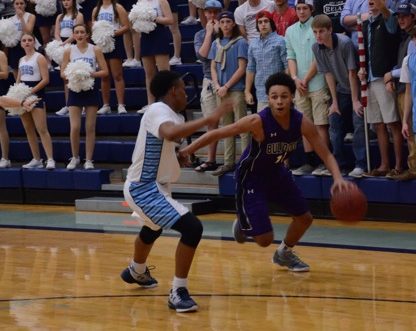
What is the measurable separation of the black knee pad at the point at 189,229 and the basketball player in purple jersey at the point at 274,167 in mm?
480

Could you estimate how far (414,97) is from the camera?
32.7 ft

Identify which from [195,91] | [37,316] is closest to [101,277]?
[37,316]

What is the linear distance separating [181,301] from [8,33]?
8.83 m

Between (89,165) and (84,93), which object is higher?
(84,93)

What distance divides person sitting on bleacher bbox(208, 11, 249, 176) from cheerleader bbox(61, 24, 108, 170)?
6.46 feet

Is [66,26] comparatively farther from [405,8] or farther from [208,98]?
[405,8]

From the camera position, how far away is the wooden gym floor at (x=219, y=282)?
655 cm

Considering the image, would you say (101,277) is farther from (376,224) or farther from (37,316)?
(376,224)

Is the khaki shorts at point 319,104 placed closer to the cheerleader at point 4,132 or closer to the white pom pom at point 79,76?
the white pom pom at point 79,76

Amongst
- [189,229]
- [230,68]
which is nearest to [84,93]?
[230,68]

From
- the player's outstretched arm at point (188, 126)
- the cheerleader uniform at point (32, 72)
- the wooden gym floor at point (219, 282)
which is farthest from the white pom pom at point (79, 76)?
the player's outstretched arm at point (188, 126)

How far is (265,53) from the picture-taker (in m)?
11.2

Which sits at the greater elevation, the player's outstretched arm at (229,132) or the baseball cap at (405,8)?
the baseball cap at (405,8)

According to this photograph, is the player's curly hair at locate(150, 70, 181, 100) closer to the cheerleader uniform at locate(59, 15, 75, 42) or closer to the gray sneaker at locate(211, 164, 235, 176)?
the gray sneaker at locate(211, 164, 235, 176)
